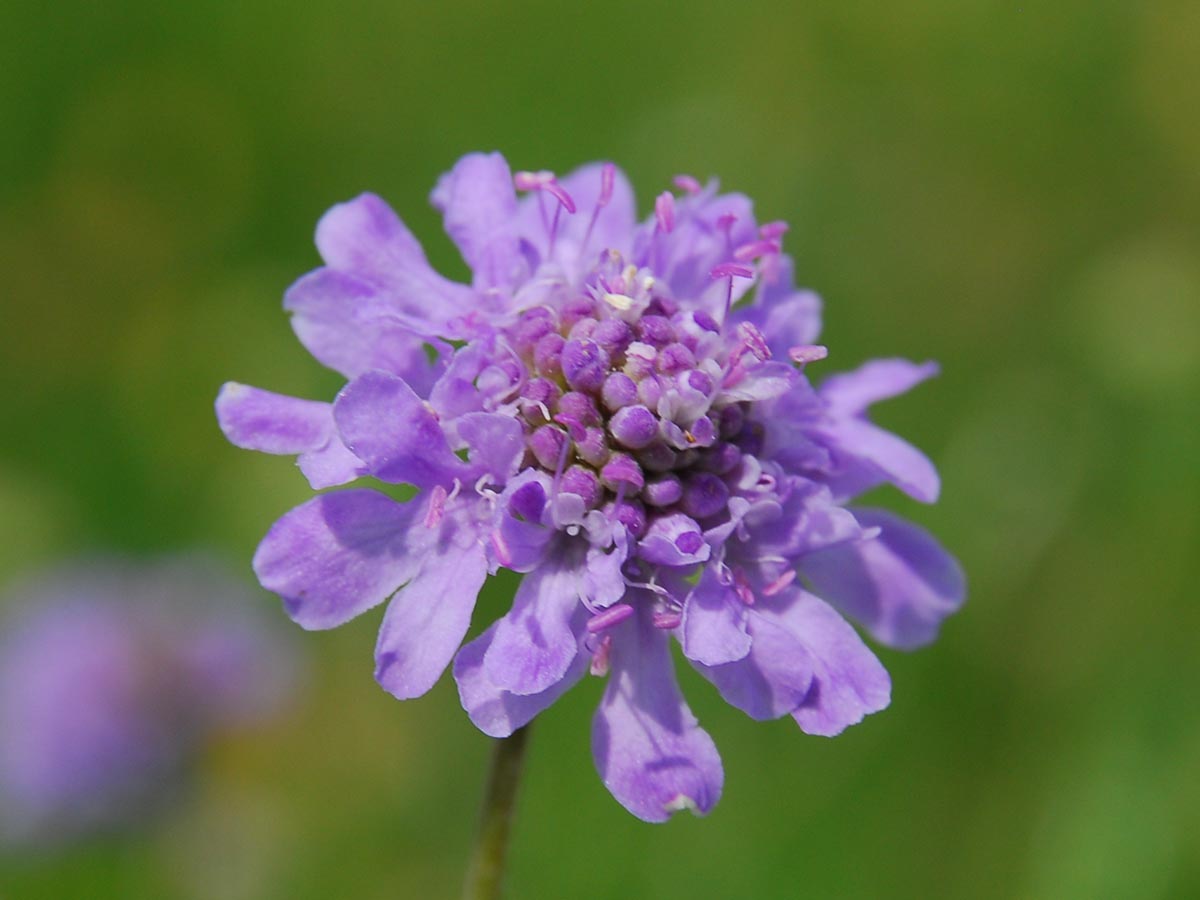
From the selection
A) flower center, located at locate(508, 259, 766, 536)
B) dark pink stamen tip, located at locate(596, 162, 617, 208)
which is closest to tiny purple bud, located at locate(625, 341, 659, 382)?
flower center, located at locate(508, 259, 766, 536)

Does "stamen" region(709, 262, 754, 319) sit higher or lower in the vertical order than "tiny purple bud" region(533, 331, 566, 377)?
higher

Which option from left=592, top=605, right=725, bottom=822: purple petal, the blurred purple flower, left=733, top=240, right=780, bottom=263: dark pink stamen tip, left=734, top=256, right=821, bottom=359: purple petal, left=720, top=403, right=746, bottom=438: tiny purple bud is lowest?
the blurred purple flower

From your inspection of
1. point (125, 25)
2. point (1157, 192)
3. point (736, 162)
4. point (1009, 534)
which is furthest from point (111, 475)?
point (1157, 192)

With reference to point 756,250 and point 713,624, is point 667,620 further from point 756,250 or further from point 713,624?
point 756,250

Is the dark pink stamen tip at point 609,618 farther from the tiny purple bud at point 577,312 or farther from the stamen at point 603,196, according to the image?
the stamen at point 603,196

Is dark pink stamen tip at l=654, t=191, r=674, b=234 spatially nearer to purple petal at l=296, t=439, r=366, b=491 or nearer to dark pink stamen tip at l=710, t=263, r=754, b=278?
dark pink stamen tip at l=710, t=263, r=754, b=278

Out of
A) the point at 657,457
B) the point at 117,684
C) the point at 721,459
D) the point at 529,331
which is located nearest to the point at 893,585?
the point at 721,459

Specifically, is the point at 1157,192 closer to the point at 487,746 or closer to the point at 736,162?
the point at 736,162
